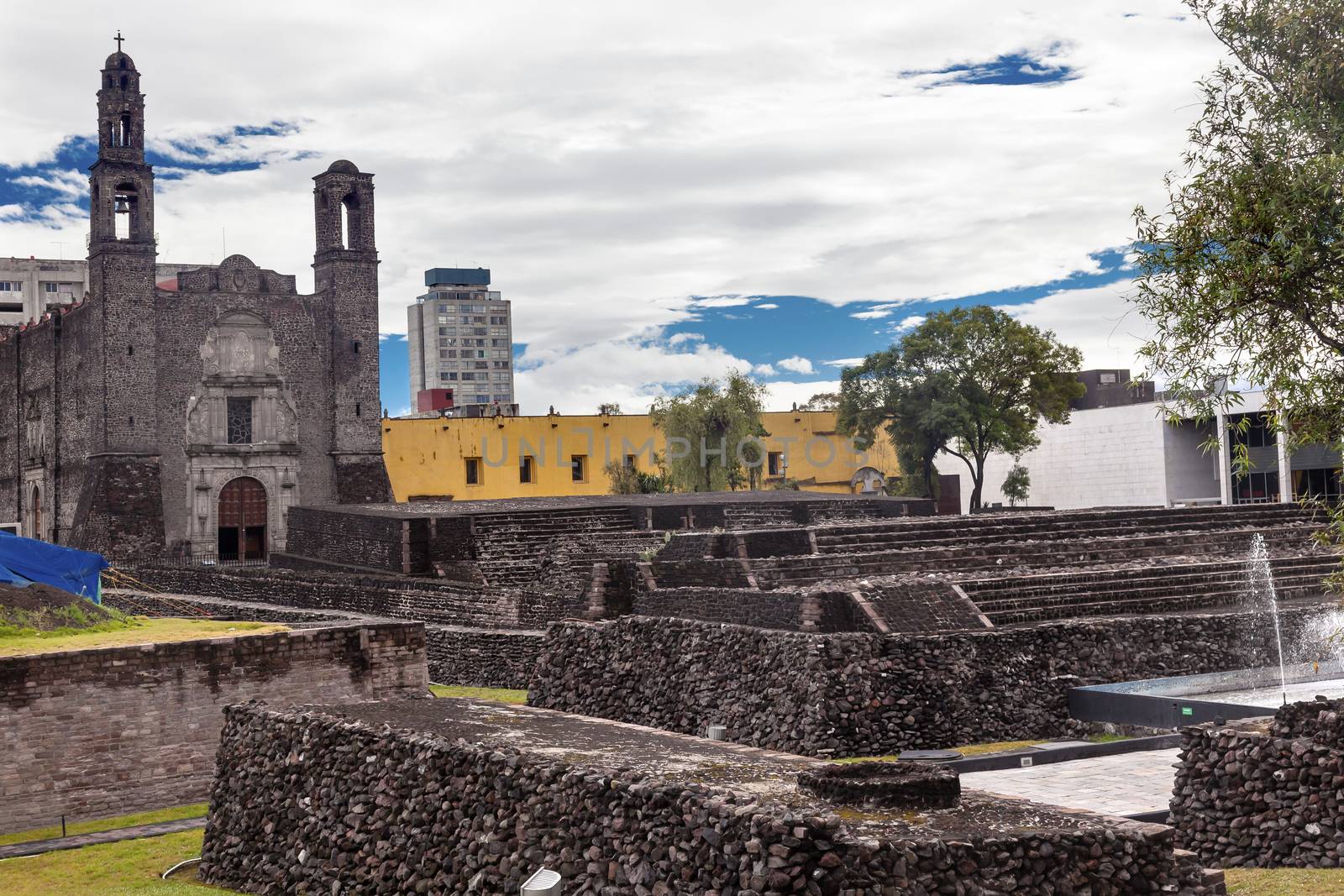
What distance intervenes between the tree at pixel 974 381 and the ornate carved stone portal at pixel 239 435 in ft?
51.1

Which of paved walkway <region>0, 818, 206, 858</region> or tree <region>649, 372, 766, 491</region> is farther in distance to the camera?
tree <region>649, 372, 766, 491</region>

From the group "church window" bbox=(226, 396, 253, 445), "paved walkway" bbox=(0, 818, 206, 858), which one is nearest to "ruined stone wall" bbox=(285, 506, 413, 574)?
"church window" bbox=(226, 396, 253, 445)

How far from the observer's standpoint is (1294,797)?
9.84 meters

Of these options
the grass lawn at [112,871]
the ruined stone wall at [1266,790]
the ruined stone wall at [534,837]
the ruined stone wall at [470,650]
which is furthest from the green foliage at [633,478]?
the ruined stone wall at [1266,790]

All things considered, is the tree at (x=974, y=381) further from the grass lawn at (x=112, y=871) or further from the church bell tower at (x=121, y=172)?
the grass lawn at (x=112, y=871)

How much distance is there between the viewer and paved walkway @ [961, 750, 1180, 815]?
11328mm

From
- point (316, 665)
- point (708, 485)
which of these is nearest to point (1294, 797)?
point (316, 665)

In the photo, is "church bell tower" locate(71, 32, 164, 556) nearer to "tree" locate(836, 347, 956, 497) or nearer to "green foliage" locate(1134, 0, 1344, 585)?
"tree" locate(836, 347, 956, 497)

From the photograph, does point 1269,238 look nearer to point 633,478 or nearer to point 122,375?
point 122,375

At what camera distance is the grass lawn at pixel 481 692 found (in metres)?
19.0

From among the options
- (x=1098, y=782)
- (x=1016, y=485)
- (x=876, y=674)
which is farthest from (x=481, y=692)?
(x=1016, y=485)

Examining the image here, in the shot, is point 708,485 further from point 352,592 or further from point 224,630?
point 224,630

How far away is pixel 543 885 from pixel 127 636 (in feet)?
29.4

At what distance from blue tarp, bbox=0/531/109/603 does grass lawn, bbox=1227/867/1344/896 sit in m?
13.0
